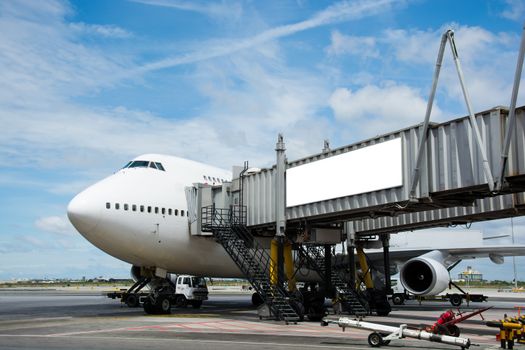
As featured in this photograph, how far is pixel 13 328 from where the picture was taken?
61.9 feet

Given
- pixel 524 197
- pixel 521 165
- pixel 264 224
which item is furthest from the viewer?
pixel 264 224

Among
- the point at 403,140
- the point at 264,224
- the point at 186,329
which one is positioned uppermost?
the point at 403,140

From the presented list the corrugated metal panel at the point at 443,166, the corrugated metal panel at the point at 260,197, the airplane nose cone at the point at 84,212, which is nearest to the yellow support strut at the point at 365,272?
the corrugated metal panel at the point at 260,197

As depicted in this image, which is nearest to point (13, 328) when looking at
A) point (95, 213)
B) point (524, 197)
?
point (95, 213)

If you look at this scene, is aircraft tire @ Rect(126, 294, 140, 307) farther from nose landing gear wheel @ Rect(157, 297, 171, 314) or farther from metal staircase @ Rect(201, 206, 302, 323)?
metal staircase @ Rect(201, 206, 302, 323)

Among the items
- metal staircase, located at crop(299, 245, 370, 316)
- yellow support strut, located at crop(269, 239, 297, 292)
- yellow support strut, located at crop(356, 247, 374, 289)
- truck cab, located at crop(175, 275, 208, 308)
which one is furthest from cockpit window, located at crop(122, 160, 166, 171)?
yellow support strut, located at crop(356, 247, 374, 289)

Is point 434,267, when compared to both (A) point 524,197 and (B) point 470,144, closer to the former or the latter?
(A) point 524,197

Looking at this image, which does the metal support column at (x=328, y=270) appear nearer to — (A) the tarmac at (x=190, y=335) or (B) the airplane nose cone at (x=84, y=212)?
(A) the tarmac at (x=190, y=335)

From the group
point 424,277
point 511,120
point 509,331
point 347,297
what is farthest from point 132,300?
point 511,120

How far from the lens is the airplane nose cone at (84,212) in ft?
72.6

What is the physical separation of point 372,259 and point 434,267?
1379 cm

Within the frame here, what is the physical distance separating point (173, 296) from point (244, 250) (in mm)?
4604

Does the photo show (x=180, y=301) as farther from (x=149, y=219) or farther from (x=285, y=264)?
(x=149, y=219)

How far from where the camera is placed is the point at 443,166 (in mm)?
16344
